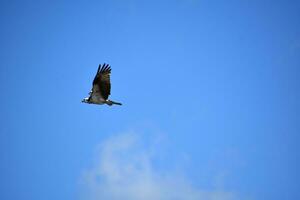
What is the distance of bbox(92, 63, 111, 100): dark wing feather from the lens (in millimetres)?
53469

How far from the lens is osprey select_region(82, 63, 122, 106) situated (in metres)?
53.5

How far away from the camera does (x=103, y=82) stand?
53938 mm

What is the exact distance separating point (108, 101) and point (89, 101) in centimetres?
186

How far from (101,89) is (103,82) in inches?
33.2

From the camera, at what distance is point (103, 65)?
53406 millimetres

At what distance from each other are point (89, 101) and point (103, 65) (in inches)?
171

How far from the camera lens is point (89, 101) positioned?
56.5m

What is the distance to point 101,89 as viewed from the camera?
5456 cm

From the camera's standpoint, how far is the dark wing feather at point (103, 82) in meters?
53.5

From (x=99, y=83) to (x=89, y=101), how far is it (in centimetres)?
285

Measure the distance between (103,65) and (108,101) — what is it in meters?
3.47

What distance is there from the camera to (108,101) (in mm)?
55500

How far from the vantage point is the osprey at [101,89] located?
175 feet
